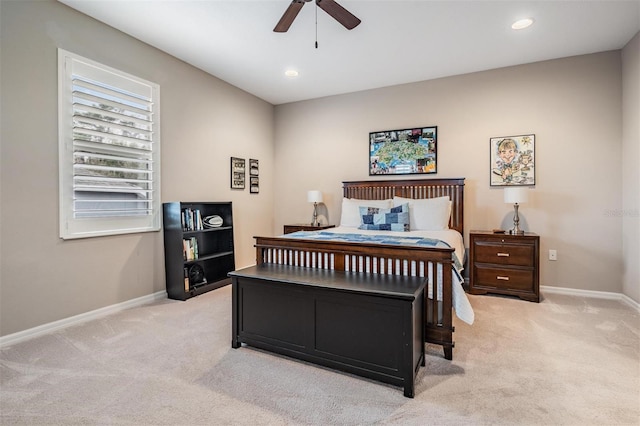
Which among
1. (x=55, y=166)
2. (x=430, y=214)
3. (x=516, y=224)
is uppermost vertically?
(x=55, y=166)

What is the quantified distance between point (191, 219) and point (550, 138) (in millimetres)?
4378

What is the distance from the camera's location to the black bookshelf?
358 centimetres

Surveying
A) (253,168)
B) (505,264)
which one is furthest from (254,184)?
(505,264)

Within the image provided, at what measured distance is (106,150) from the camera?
3098 mm

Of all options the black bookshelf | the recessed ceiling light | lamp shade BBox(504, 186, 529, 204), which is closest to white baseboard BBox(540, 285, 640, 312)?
lamp shade BBox(504, 186, 529, 204)

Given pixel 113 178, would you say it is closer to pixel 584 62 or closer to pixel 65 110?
pixel 65 110

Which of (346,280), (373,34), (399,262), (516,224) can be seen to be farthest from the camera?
(516,224)

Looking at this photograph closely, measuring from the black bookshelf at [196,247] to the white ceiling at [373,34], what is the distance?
A: 1.76 metres

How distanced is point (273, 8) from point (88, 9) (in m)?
1.64

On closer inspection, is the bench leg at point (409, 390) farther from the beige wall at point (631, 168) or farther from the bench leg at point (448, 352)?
the beige wall at point (631, 168)

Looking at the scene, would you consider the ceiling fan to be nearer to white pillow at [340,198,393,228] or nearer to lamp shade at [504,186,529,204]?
white pillow at [340,198,393,228]

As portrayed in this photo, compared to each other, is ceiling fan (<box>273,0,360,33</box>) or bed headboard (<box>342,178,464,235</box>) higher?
ceiling fan (<box>273,0,360,33</box>)

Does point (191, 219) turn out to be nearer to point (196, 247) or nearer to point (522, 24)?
point (196, 247)

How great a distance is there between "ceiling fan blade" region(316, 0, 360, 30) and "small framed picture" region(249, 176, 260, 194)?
3.01 m
